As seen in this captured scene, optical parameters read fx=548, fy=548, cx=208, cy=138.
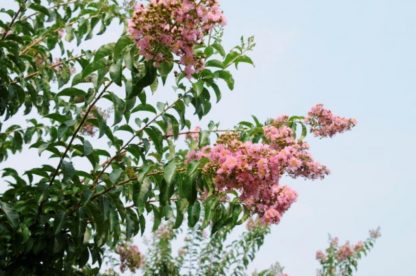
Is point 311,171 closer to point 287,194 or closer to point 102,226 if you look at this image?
point 287,194

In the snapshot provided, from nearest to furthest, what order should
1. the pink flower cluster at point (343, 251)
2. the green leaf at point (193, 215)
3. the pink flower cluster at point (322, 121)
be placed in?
the green leaf at point (193, 215), the pink flower cluster at point (322, 121), the pink flower cluster at point (343, 251)

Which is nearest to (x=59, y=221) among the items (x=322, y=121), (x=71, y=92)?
(x=71, y=92)

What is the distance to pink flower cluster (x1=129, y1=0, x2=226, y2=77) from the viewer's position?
67.7 inches

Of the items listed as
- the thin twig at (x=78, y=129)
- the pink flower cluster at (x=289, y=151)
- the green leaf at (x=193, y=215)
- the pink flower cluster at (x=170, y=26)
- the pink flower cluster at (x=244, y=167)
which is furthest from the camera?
the green leaf at (x=193, y=215)

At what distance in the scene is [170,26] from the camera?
1.74m

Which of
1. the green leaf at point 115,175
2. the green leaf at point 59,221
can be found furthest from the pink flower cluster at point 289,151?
the green leaf at point 59,221

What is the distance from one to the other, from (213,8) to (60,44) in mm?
1757

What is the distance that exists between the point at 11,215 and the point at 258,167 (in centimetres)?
99

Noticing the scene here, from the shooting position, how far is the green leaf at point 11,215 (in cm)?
210

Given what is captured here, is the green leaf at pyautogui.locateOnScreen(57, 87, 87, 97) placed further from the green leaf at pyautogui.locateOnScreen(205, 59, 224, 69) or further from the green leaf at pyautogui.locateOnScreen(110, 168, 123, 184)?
the green leaf at pyautogui.locateOnScreen(205, 59, 224, 69)

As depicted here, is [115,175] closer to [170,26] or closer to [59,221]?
[59,221]

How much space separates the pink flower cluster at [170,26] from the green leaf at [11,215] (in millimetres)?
844

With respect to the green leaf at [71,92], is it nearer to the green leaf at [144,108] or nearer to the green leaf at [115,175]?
the green leaf at [144,108]

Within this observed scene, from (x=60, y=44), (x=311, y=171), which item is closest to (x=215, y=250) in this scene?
(x=60, y=44)
